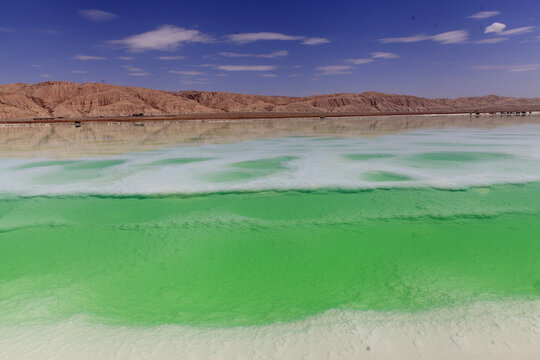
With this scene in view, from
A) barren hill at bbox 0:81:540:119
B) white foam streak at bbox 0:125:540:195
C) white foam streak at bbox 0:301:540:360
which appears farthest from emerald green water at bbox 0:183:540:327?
barren hill at bbox 0:81:540:119

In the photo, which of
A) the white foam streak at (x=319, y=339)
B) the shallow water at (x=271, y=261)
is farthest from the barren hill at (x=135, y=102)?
the white foam streak at (x=319, y=339)

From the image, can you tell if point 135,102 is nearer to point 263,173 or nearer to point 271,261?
point 263,173

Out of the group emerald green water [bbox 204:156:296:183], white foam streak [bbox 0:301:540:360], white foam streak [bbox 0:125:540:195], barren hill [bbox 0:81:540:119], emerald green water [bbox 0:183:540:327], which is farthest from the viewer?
barren hill [bbox 0:81:540:119]

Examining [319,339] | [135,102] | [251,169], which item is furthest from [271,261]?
[135,102]

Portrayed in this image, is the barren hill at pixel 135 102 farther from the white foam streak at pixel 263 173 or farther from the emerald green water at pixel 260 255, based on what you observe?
the emerald green water at pixel 260 255

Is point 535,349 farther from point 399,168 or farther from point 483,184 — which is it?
point 399,168

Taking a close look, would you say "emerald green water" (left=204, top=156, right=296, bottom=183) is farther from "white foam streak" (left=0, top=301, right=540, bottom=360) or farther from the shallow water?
"white foam streak" (left=0, top=301, right=540, bottom=360)

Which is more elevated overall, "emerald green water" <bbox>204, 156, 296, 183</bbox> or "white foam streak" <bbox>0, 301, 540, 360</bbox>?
"emerald green water" <bbox>204, 156, 296, 183</bbox>

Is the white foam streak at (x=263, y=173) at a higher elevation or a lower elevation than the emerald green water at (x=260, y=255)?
higher
